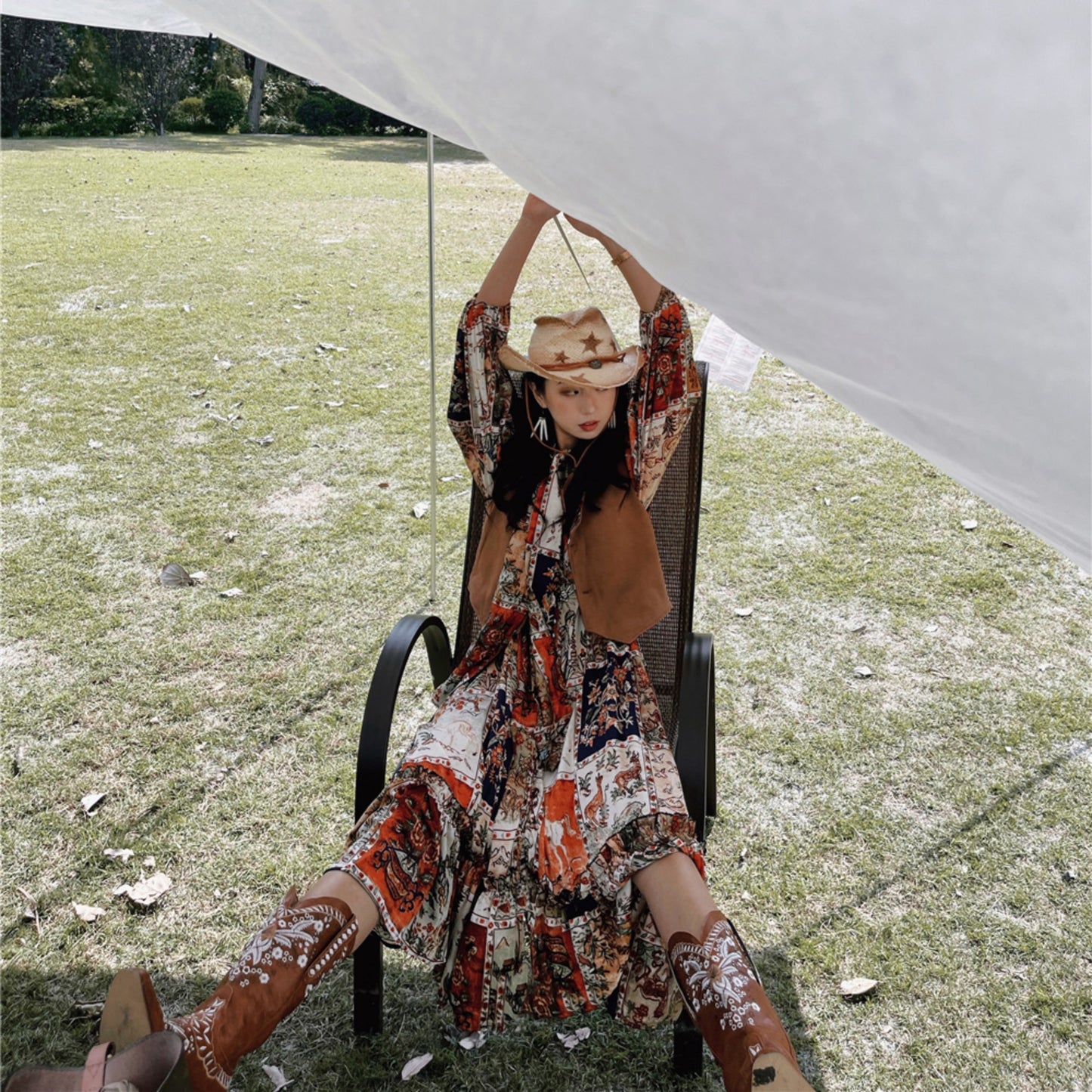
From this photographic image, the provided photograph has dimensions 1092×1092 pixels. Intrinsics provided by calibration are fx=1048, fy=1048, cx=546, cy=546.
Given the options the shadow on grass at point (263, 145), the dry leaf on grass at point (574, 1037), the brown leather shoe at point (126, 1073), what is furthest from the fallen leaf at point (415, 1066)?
the shadow on grass at point (263, 145)

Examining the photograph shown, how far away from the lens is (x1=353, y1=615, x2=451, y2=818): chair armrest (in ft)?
7.62

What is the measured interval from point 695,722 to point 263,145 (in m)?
20.8

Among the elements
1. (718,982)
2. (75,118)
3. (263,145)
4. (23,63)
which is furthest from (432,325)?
(23,63)

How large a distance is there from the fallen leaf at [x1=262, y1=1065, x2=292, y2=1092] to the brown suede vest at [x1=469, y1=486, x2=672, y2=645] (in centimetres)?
112

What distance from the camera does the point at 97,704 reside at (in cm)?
352

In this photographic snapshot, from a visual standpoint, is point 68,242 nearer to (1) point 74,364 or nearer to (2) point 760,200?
(1) point 74,364

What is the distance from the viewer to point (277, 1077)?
7.56 ft

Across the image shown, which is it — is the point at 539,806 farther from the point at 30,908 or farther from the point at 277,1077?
the point at 30,908

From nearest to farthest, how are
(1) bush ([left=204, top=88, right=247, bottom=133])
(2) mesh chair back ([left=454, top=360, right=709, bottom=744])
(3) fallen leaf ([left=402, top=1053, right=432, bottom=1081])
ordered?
(3) fallen leaf ([left=402, top=1053, right=432, bottom=1081]) → (2) mesh chair back ([left=454, top=360, right=709, bottom=744]) → (1) bush ([left=204, top=88, right=247, bottom=133])

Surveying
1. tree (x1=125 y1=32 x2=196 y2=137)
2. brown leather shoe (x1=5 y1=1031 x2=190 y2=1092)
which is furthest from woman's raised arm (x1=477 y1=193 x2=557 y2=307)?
tree (x1=125 y1=32 x2=196 y2=137)

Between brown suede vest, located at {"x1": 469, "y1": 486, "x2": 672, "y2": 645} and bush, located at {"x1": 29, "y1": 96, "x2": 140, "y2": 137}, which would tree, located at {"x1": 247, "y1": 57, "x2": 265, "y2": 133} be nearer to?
bush, located at {"x1": 29, "y1": 96, "x2": 140, "y2": 137}

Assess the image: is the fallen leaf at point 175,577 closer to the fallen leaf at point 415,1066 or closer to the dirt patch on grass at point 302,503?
the dirt patch on grass at point 302,503

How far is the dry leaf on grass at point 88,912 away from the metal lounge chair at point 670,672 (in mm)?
791

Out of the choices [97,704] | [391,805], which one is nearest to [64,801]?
[97,704]
